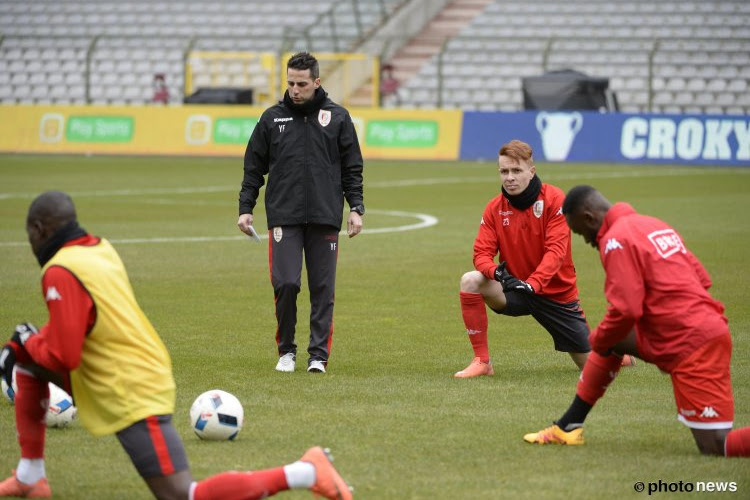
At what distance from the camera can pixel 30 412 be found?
6.25 m

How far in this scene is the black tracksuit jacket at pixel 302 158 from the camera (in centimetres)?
961

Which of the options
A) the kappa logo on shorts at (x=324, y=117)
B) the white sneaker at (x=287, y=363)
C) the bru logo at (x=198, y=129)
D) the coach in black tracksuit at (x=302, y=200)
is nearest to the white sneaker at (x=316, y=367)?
the coach in black tracksuit at (x=302, y=200)

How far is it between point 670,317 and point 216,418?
251cm

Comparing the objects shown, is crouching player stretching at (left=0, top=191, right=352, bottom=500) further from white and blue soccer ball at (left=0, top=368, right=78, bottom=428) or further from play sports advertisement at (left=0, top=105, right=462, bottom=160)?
play sports advertisement at (left=0, top=105, right=462, bottom=160)

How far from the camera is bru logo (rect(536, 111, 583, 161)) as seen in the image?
107ft

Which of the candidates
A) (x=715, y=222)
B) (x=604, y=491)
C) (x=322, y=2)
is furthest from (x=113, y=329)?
(x=322, y=2)

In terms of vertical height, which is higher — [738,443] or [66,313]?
[66,313]

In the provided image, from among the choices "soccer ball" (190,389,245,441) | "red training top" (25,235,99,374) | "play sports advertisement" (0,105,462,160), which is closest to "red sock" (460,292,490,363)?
"soccer ball" (190,389,245,441)

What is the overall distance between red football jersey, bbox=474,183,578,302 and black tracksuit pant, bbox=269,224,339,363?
1155 millimetres

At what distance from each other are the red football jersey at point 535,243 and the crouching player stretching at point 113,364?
12.3ft

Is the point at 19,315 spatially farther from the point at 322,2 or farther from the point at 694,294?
the point at 322,2

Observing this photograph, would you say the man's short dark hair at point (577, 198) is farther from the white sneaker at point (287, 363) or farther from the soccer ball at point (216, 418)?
the white sneaker at point (287, 363)

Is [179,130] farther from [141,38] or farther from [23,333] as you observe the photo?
Result: [23,333]

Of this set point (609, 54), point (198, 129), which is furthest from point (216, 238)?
point (609, 54)
